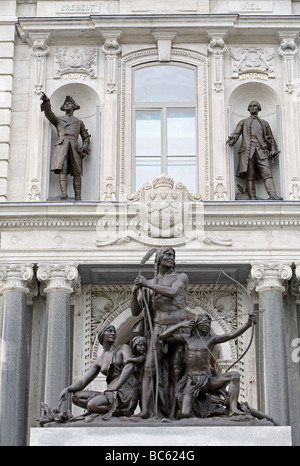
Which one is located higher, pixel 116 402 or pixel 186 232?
pixel 186 232

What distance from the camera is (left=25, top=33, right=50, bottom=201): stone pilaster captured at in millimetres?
22453

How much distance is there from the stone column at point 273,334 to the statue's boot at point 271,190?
156 cm

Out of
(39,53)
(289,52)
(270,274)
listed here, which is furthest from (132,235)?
(289,52)

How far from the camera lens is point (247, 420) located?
555 inches

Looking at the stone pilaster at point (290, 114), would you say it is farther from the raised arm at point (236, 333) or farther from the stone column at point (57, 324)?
the raised arm at point (236, 333)

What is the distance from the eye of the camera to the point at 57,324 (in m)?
20.9

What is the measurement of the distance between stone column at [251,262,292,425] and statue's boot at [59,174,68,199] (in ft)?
13.2

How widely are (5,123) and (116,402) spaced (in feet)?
32.5

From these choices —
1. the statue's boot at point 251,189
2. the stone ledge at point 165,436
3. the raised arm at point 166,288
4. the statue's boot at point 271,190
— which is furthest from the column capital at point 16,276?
the stone ledge at point 165,436

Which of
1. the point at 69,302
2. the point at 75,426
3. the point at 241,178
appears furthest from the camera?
the point at 241,178

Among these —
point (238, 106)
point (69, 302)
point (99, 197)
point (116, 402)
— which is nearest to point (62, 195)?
point (99, 197)

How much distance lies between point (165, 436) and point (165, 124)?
428 inches

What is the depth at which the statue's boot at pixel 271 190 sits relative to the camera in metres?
22.3

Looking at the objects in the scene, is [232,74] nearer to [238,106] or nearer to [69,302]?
[238,106]
